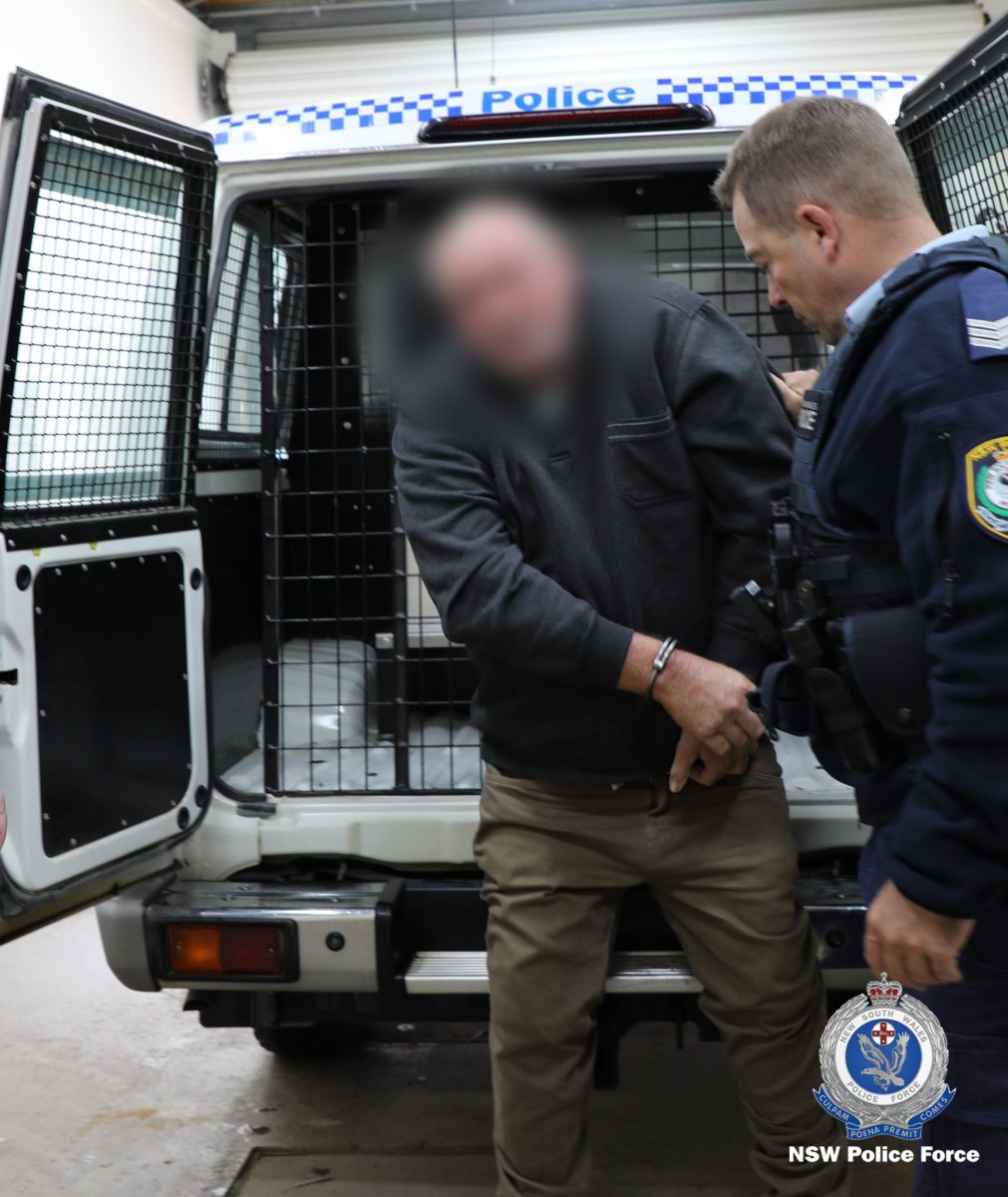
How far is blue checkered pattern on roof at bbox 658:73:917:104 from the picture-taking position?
93.8 inches

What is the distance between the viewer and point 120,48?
20.0ft

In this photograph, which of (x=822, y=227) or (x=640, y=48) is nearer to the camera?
(x=822, y=227)

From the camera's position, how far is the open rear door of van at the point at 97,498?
225 centimetres

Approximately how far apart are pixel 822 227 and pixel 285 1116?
242cm

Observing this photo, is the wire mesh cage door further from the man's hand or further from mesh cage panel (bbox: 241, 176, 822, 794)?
the man's hand

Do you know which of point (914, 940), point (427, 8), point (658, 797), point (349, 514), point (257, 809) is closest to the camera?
point (914, 940)

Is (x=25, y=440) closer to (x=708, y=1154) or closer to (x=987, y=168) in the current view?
(x=987, y=168)

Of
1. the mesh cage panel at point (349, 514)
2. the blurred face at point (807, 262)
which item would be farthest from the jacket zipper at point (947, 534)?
the mesh cage panel at point (349, 514)

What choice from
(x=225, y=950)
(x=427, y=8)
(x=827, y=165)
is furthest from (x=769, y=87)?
(x=427, y=8)

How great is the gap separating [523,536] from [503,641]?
0.20 m

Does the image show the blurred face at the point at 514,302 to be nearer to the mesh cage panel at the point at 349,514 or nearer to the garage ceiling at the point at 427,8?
the mesh cage panel at the point at 349,514

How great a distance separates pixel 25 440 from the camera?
90.9 inches

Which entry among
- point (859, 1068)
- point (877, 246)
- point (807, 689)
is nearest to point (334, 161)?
point (877, 246)

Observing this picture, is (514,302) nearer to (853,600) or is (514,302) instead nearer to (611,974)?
(853,600)
